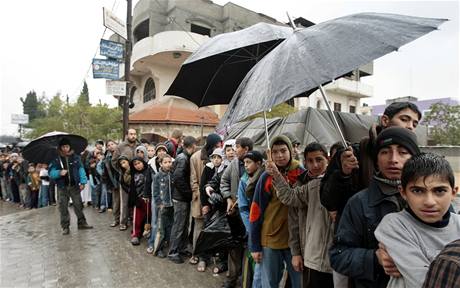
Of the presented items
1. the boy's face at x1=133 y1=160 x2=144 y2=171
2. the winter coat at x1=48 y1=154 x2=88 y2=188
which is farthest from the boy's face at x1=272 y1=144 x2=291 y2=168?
the winter coat at x1=48 y1=154 x2=88 y2=188

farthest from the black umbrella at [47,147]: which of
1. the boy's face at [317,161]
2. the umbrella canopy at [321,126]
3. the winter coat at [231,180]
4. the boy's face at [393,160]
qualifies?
the boy's face at [393,160]

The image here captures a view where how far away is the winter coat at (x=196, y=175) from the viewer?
15.0ft

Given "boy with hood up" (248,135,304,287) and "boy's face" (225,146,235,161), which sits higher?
"boy's face" (225,146,235,161)

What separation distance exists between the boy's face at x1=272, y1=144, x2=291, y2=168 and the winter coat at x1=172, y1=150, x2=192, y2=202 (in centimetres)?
218

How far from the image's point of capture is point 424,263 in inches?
46.9

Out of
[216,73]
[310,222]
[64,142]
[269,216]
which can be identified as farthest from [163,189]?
[310,222]

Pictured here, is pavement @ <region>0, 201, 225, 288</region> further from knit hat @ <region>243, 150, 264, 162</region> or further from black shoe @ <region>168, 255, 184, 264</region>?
knit hat @ <region>243, 150, 264, 162</region>

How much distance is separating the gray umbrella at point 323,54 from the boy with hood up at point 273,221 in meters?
1.01

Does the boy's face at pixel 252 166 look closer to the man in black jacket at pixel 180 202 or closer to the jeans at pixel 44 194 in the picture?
the man in black jacket at pixel 180 202

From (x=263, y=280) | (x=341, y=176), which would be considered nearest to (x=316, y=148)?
(x=341, y=176)

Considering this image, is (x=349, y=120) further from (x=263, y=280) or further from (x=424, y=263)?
(x=424, y=263)

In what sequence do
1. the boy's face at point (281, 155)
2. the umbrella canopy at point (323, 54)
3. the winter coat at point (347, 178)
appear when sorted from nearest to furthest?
the umbrella canopy at point (323, 54)
the winter coat at point (347, 178)
the boy's face at point (281, 155)

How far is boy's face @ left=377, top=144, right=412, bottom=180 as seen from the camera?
154 cm

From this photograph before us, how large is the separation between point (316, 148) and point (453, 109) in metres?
20.0
